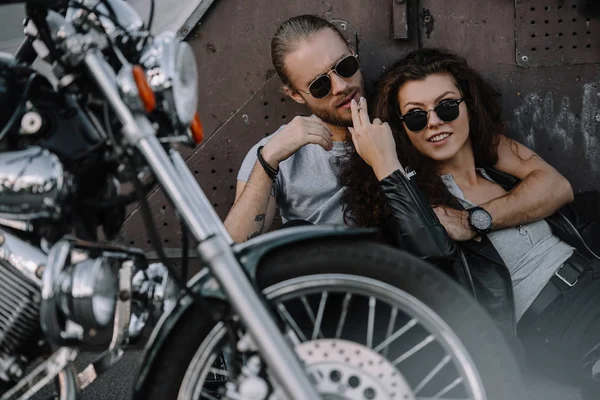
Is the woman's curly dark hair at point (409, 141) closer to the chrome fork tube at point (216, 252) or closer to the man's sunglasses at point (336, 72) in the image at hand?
the man's sunglasses at point (336, 72)

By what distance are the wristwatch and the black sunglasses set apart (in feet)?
1.11

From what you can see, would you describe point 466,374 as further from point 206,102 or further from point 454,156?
point 206,102

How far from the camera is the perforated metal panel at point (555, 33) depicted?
254cm

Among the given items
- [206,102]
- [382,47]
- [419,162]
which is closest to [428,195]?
[419,162]

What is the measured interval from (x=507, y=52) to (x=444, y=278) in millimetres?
1675

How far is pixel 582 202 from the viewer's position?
2.63 m

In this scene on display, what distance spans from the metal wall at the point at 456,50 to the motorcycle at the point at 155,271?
135 centimetres

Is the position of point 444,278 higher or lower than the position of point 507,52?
lower

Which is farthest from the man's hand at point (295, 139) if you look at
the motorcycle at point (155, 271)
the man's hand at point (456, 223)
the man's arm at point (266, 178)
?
the motorcycle at point (155, 271)

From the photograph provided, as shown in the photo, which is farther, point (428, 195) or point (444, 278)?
point (428, 195)

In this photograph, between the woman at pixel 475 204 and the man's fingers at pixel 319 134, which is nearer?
the woman at pixel 475 204

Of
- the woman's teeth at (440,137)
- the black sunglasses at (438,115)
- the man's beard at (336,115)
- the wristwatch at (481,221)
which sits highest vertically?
the man's beard at (336,115)

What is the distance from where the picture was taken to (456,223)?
202 cm

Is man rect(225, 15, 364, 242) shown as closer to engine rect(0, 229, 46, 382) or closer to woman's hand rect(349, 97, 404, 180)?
woman's hand rect(349, 97, 404, 180)
